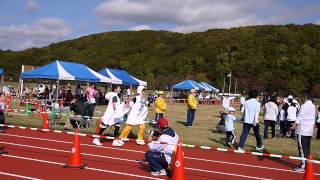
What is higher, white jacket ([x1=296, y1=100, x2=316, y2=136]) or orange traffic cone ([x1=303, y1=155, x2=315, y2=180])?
white jacket ([x1=296, y1=100, x2=316, y2=136])

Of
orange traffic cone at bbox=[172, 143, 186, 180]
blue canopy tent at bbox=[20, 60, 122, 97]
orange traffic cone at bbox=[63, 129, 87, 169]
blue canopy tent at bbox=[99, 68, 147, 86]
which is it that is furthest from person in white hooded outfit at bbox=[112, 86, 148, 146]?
blue canopy tent at bbox=[99, 68, 147, 86]

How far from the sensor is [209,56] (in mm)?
97812

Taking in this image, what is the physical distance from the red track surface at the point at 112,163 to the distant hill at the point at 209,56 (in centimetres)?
6068

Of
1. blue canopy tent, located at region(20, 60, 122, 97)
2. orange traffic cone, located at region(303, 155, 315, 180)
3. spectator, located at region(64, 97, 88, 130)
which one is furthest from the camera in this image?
blue canopy tent, located at region(20, 60, 122, 97)

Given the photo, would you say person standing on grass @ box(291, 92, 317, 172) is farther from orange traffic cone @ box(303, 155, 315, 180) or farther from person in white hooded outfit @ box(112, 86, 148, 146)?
person in white hooded outfit @ box(112, 86, 148, 146)

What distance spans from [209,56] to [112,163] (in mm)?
89583

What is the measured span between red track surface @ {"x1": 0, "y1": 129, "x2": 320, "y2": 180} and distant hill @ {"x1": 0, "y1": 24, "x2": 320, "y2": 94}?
6068cm

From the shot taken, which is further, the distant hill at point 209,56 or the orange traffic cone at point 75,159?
the distant hill at point 209,56

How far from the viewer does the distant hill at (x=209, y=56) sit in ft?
270

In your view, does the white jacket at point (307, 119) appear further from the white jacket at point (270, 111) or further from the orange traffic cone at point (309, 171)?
the white jacket at point (270, 111)

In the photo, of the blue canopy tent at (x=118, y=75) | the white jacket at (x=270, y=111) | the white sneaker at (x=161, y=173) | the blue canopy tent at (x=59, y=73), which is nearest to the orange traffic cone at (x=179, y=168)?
the white sneaker at (x=161, y=173)

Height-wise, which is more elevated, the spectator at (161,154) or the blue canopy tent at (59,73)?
the blue canopy tent at (59,73)

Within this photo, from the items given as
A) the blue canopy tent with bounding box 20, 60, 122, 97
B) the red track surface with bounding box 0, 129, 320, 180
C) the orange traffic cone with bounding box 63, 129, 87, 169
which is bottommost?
the red track surface with bounding box 0, 129, 320, 180

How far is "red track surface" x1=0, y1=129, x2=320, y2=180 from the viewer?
8.40 meters
